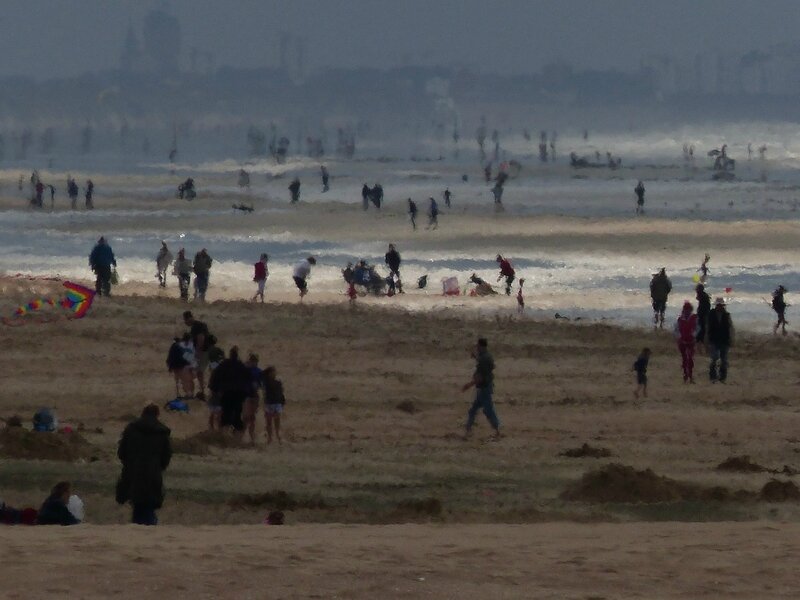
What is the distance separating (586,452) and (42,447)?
465cm

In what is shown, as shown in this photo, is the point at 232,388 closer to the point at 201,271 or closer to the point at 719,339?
the point at 719,339

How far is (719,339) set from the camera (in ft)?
77.3

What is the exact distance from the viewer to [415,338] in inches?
1128

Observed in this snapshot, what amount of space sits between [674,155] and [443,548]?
6929 inches

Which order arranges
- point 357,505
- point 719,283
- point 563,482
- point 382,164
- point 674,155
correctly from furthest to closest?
point 674,155 → point 382,164 → point 719,283 → point 563,482 → point 357,505

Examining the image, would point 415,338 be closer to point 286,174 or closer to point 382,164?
point 286,174

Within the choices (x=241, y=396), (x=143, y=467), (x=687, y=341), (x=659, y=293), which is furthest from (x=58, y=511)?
(x=659, y=293)

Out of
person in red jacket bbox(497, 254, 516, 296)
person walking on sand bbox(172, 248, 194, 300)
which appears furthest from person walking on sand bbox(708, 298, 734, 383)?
person walking on sand bbox(172, 248, 194, 300)

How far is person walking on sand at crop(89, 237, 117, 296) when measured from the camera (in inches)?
1250

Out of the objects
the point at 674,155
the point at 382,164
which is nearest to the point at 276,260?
the point at 382,164

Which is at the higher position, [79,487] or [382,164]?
[382,164]

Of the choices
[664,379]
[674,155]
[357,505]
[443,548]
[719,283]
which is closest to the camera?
[443,548]

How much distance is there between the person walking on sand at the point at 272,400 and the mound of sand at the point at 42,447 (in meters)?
1.73

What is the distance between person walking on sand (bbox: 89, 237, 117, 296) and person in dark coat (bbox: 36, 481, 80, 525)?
18668mm
